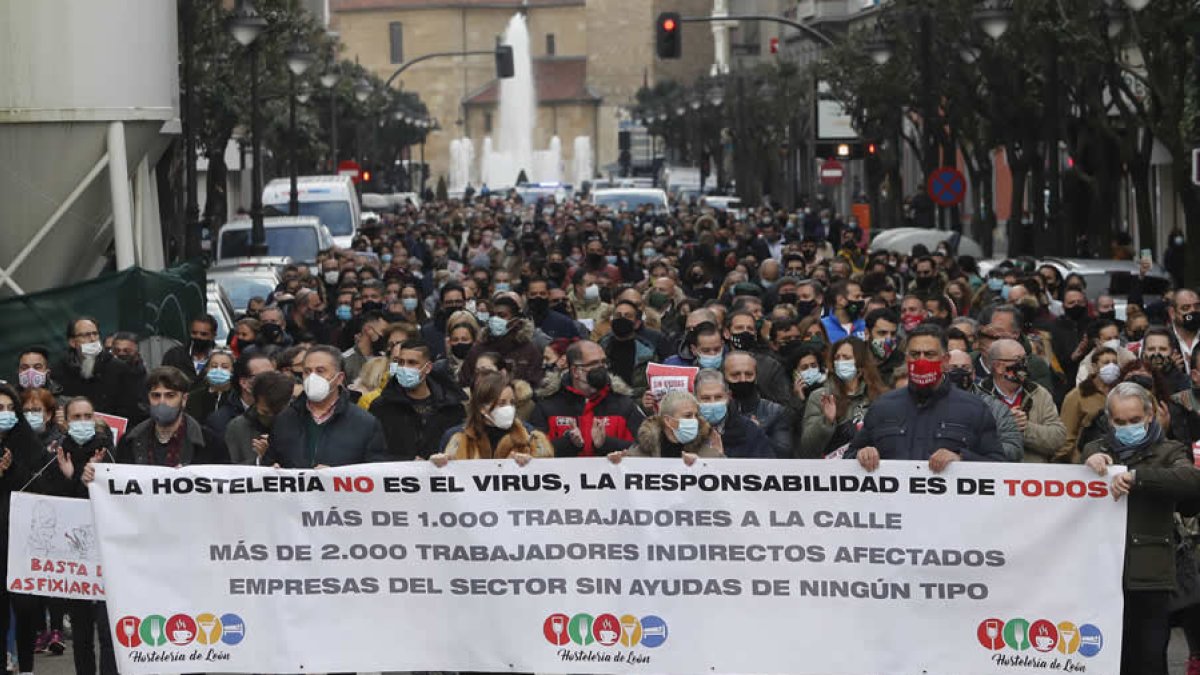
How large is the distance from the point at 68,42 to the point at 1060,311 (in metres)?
8.30

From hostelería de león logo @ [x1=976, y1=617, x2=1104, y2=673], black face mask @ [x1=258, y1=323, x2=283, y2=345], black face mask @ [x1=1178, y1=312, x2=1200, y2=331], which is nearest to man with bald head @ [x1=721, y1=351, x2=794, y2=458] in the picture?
hostelería de león logo @ [x1=976, y1=617, x2=1104, y2=673]

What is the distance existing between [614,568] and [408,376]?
274cm

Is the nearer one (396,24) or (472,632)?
(472,632)

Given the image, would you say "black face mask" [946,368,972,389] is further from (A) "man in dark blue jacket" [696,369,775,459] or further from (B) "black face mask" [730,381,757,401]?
(A) "man in dark blue jacket" [696,369,775,459]

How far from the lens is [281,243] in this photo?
119ft

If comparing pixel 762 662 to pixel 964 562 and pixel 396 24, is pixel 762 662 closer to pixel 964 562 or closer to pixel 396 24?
pixel 964 562

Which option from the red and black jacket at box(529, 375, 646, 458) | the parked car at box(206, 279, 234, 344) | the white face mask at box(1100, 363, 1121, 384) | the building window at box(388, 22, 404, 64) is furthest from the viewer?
the building window at box(388, 22, 404, 64)

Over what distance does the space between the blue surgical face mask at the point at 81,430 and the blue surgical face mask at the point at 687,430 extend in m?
2.65

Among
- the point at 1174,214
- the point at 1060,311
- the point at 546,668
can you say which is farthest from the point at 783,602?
the point at 1174,214

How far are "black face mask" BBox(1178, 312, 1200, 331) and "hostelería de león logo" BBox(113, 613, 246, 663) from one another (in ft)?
25.8

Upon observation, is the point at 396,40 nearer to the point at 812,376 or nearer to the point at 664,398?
the point at 812,376

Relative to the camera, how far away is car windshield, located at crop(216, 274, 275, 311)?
2642cm

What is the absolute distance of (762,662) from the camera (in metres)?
9.38

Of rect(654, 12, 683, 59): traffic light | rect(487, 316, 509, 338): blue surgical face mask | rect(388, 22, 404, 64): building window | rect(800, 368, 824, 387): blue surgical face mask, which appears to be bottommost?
rect(800, 368, 824, 387): blue surgical face mask
